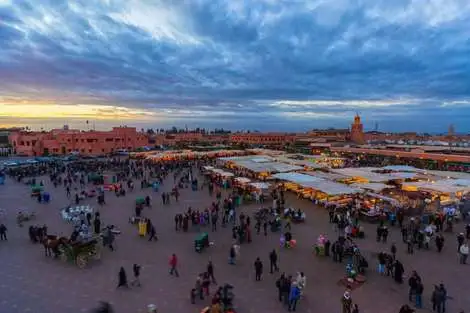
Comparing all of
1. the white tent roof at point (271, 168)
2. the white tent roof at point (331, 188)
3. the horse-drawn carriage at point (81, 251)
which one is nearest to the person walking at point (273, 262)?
the horse-drawn carriage at point (81, 251)

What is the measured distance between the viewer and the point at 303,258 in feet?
33.1

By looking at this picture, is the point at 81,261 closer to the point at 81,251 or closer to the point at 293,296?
the point at 81,251

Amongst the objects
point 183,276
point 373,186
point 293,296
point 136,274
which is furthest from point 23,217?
point 373,186

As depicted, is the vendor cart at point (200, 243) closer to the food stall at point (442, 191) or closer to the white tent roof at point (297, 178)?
the white tent roof at point (297, 178)

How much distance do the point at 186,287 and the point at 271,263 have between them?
2452 millimetres

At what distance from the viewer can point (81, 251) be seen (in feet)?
31.0

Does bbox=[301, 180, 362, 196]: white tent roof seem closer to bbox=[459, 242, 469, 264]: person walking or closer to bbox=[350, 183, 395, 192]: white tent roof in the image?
bbox=[350, 183, 395, 192]: white tent roof

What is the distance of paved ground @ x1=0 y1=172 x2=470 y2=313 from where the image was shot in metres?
7.34

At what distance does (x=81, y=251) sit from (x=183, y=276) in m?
3.17

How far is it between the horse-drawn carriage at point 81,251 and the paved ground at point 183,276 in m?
0.25

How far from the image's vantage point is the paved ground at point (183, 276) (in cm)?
734

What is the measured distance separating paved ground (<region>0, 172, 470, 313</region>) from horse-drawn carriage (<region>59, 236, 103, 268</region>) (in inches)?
9.7

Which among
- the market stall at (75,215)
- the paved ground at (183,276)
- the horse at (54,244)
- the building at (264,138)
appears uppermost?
the building at (264,138)

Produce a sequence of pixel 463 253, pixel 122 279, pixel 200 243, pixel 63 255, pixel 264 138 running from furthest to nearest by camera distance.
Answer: pixel 264 138 → pixel 200 243 → pixel 63 255 → pixel 463 253 → pixel 122 279
